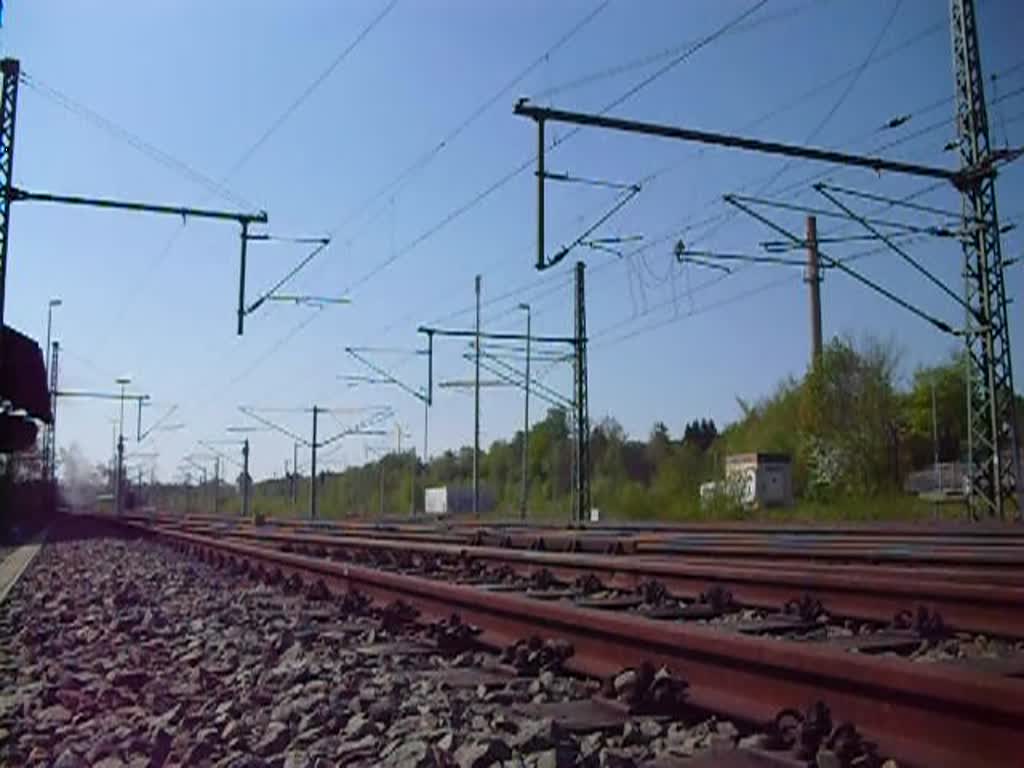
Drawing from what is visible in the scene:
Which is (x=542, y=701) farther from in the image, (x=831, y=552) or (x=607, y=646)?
(x=831, y=552)

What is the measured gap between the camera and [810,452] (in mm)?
55188

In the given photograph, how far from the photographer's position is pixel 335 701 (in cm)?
563

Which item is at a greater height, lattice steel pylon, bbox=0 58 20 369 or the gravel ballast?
lattice steel pylon, bbox=0 58 20 369

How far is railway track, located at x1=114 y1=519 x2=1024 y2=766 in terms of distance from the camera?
3.72 m

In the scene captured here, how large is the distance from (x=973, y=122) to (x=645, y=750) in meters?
17.2

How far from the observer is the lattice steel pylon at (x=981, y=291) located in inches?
736

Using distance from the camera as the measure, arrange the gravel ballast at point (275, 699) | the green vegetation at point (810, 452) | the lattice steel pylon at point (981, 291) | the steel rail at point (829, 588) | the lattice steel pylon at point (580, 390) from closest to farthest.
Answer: the gravel ballast at point (275, 699)
the steel rail at point (829, 588)
the lattice steel pylon at point (981, 291)
the lattice steel pylon at point (580, 390)
the green vegetation at point (810, 452)

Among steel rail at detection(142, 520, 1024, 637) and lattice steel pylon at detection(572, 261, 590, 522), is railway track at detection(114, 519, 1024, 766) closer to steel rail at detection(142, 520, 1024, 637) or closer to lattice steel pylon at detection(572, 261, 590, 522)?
steel rail at detection(142, 520, 1024, 637)

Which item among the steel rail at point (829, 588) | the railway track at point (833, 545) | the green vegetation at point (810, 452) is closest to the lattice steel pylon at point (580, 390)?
the green vegetation at point (810, 452)

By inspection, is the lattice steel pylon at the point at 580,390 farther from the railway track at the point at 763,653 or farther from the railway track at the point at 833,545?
the railway track at the point at 763,653

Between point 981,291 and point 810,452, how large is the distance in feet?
122

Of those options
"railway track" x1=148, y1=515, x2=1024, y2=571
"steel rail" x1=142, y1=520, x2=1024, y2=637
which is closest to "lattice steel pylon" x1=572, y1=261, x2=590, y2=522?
"railway track" x1=148, y1=515, x2=1024, y2=571

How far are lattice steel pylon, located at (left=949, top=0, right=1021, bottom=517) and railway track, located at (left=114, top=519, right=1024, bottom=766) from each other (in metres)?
11.0

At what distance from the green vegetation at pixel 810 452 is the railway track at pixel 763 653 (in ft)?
70.3
